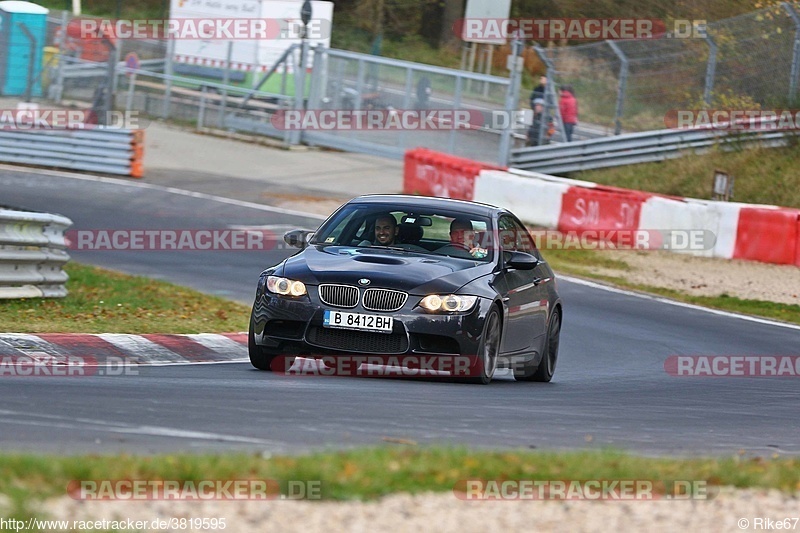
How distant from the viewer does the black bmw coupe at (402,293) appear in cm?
962

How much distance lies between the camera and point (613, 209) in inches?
897

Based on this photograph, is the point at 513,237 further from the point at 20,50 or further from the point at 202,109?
the point at 202,109

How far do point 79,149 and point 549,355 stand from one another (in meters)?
17.9

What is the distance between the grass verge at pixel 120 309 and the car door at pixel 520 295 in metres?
2.97

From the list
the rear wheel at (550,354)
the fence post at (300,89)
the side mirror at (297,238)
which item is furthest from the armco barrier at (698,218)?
the fence post at (300,89)

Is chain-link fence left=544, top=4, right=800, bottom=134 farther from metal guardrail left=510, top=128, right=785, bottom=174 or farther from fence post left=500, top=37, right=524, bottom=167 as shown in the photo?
fence post left=500, top=37, right=524, bottom=167

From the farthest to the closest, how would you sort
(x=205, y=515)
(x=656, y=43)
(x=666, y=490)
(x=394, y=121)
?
1. (x=394, y=121)
2. (x=656, y=43)
3. (x=666, y=490)
4. (x=205, y=515)

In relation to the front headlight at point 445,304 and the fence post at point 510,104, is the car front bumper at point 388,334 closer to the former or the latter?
the front headlight at point 445,304

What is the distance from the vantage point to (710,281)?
64.7 ft

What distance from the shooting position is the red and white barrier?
67.8ft

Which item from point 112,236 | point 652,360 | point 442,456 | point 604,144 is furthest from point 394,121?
point 442,456

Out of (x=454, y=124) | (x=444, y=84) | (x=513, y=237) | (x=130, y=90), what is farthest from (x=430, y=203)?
(x=130, y=90)

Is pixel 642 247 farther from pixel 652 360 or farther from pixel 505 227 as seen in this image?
pixel 505 227

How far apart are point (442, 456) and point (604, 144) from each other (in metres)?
23.0
